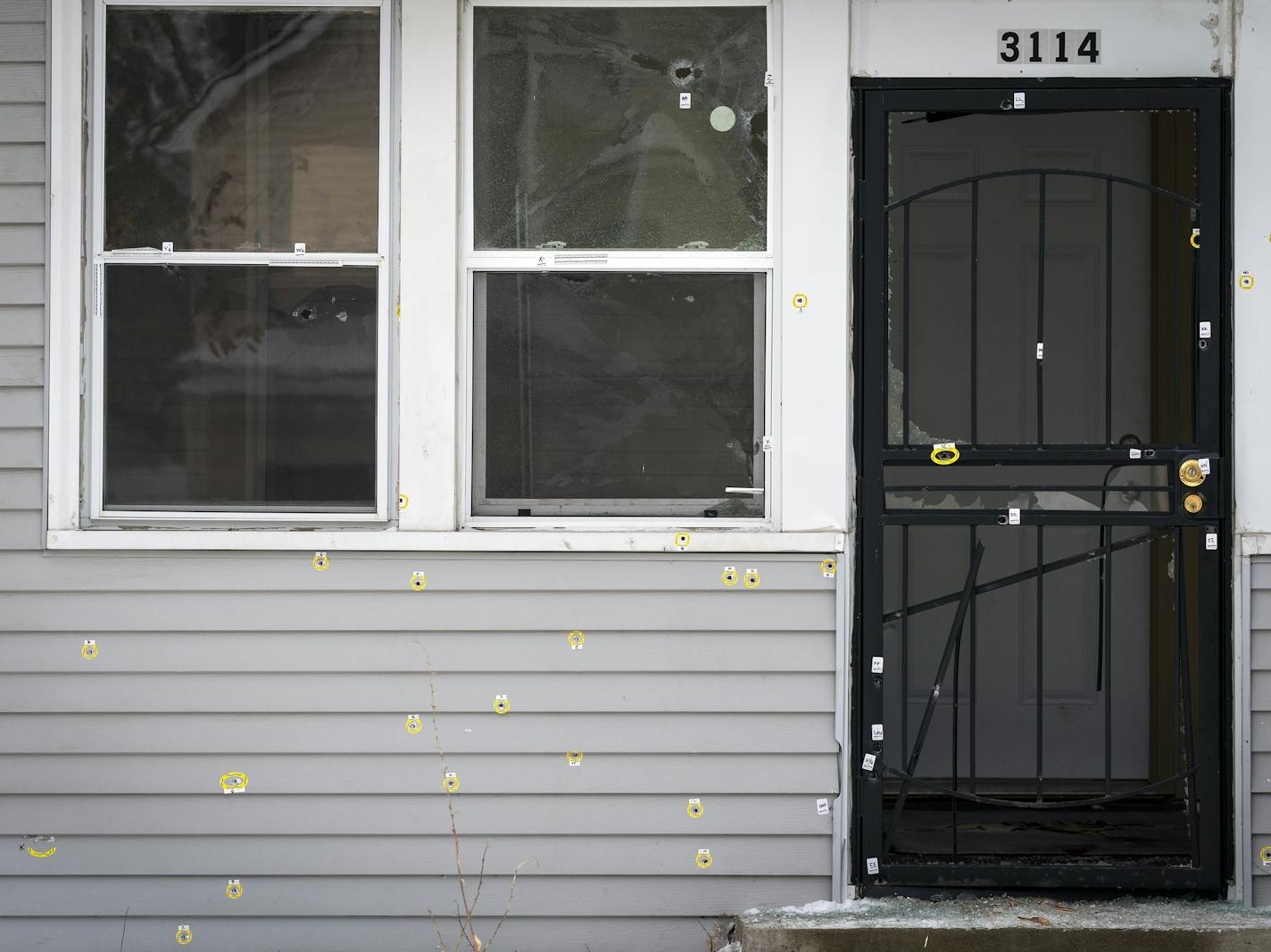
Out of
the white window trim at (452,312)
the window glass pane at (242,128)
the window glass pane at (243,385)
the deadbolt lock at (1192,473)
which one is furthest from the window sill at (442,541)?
the deadbolt lock at (1192,473)

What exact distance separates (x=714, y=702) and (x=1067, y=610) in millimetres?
1840

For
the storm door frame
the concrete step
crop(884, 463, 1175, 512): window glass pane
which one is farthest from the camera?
crop(884, 463, 1175, 512): window glass pane

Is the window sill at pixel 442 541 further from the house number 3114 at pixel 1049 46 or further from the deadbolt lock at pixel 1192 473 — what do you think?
the house number 3114 at pixel 1049 46

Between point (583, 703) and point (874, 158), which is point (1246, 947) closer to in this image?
point (583, 703)

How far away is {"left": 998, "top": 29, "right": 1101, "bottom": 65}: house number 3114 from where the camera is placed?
3.39 metres

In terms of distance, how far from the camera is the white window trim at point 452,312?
339cm

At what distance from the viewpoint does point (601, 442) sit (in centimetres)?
349

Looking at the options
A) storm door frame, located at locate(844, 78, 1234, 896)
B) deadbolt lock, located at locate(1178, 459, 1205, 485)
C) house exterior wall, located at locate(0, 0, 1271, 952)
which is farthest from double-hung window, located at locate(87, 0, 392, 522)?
deadbolt lock, located at locate(1178, 459, 1205, 485)

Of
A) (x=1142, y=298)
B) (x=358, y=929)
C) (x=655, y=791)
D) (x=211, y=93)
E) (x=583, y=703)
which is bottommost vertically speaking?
(x=358, y=929)

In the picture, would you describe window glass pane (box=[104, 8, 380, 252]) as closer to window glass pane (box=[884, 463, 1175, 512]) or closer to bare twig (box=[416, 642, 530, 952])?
bare twig (box=[416, 642, 530, 952])

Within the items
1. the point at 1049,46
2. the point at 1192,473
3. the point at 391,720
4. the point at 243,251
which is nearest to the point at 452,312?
the point at 243,251

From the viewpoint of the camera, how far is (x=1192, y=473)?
3389mm

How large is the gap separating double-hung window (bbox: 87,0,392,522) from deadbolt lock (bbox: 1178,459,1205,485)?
7.76ft

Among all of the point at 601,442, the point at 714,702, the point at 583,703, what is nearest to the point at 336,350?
the point at 601,442
